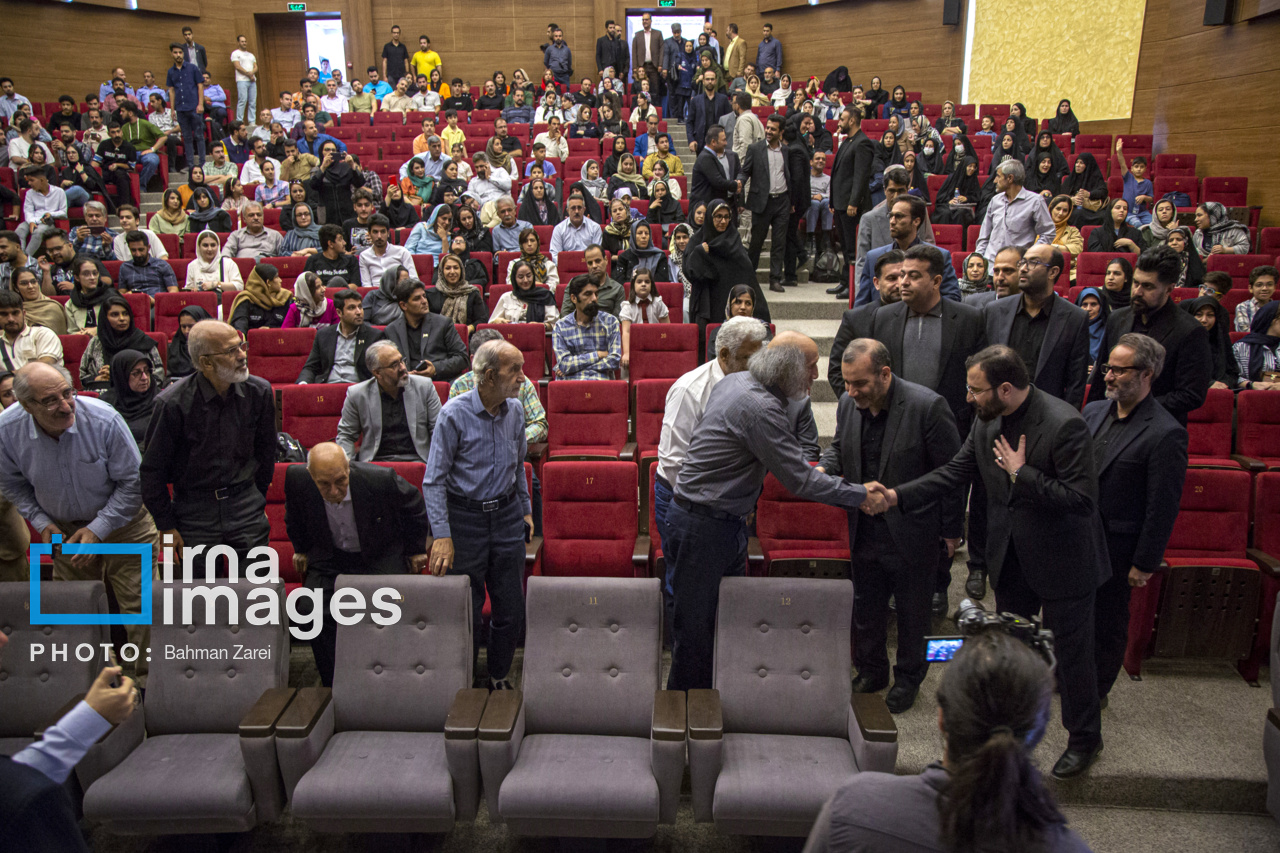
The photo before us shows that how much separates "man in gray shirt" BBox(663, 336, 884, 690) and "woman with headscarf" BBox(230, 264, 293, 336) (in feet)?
12.4

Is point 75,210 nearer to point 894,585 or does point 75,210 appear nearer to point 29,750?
point 29,750

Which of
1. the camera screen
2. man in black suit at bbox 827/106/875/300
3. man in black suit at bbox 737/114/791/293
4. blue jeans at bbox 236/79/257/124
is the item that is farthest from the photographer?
blue jeans at bbox 236/79/257/124

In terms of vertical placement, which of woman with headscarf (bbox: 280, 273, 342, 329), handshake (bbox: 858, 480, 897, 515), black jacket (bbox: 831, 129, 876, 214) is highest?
black jacket (bbox: 831, 129, 876, 214)

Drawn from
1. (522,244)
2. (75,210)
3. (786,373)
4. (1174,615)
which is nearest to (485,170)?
(522,244)

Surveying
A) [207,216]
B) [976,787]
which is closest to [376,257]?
[207,216]

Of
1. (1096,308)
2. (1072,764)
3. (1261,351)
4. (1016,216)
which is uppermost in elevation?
(1016,216)

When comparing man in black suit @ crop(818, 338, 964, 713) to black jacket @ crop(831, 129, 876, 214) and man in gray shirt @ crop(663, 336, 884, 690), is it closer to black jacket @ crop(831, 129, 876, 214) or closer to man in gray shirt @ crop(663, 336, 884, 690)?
man in gray shirt @ crop(663, 336, 884, 690)

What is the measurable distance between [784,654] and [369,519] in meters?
1.46

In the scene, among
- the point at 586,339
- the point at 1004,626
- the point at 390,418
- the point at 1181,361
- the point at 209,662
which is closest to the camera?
the point at 1004,626

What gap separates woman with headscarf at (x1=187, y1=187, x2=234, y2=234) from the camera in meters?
7.43

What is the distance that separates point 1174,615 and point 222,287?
6227mm

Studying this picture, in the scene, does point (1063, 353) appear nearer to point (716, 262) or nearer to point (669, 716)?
point (669, 716)

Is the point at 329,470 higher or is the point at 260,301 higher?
the point at 260,301

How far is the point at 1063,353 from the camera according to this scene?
3.13 meters
